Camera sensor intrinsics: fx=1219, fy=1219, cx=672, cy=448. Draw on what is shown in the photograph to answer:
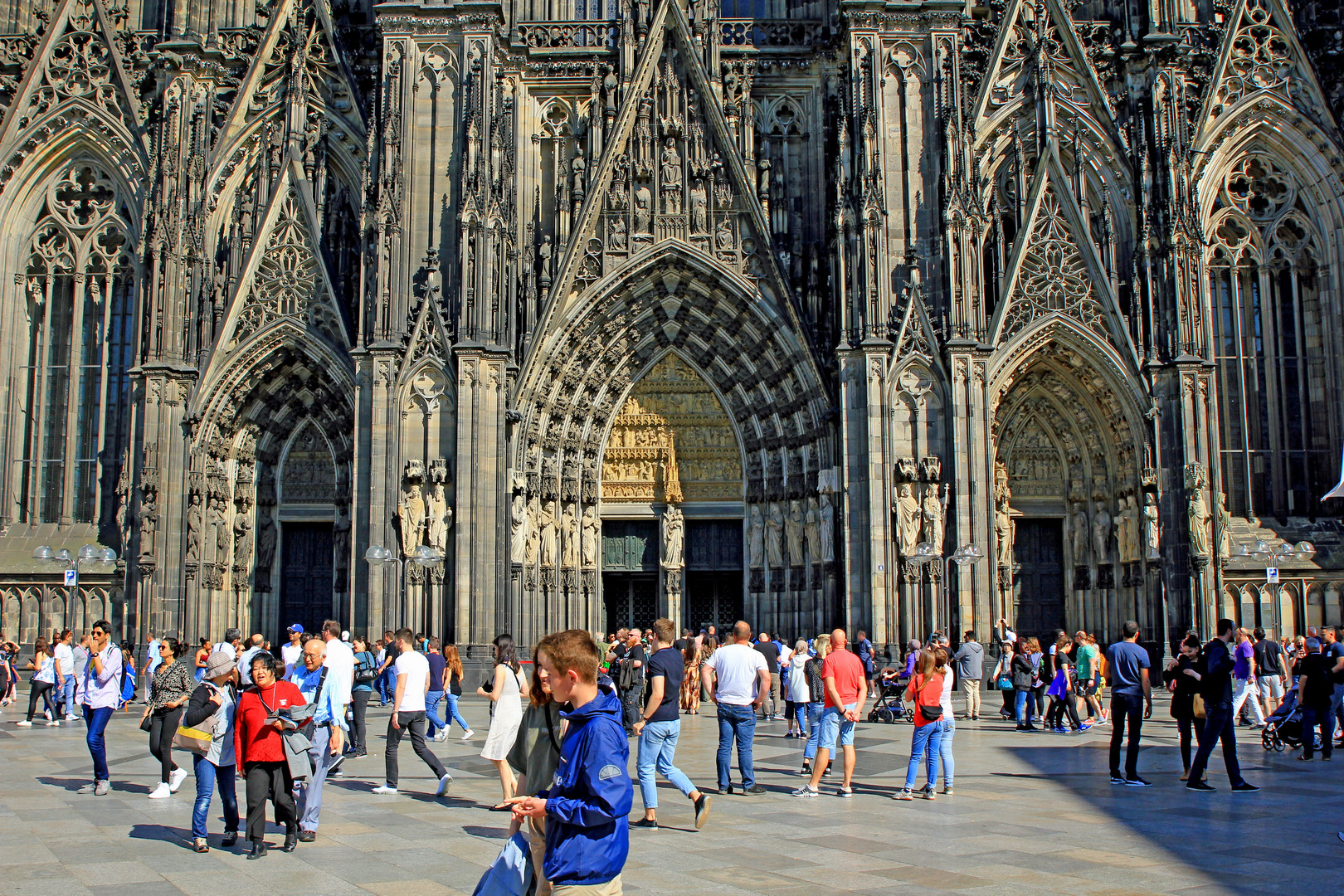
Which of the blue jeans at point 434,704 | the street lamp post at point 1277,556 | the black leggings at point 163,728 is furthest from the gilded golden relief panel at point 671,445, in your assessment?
the black leggings at point 163,728

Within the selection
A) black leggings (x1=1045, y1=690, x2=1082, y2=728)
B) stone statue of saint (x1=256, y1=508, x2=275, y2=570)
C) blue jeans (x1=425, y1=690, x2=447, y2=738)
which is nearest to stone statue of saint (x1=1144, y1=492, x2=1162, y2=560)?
black leggings (x1=1045, y1=690, x2=1082, y2=728)

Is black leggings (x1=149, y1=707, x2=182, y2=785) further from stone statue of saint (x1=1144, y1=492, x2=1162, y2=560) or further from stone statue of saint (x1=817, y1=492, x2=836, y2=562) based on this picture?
stone statue of saint (x1=1144, y1=492, x2=1162, y2=560)

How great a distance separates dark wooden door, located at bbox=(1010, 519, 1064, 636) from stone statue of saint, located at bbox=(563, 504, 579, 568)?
9.73 meters

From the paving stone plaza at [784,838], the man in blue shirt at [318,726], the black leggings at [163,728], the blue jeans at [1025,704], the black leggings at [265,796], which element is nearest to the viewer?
the paving stone plaza at [784,838]

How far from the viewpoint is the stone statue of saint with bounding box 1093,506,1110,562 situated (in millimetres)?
26453

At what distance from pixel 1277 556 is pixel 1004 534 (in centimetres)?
549

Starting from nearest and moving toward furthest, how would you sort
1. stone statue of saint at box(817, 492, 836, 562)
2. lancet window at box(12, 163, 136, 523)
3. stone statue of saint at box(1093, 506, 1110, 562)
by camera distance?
1. stone statue of saint at box(817, 492, 836, 562)
2. stone statue of saint at box(1093, 506, 1110, 562)
3. lancet window at box(12, 163, 136, 523)

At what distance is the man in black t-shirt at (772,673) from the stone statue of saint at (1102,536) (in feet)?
26.7

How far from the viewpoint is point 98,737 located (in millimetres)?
11883

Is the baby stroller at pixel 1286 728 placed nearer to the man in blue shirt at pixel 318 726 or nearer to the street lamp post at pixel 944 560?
the street lamp post at pixel 944 560

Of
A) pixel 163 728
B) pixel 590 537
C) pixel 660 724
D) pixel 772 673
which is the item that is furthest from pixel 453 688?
pixel 590 537

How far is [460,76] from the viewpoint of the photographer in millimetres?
25906

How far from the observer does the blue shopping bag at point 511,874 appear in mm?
4844

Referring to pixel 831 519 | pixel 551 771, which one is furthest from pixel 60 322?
pixel 551 771
